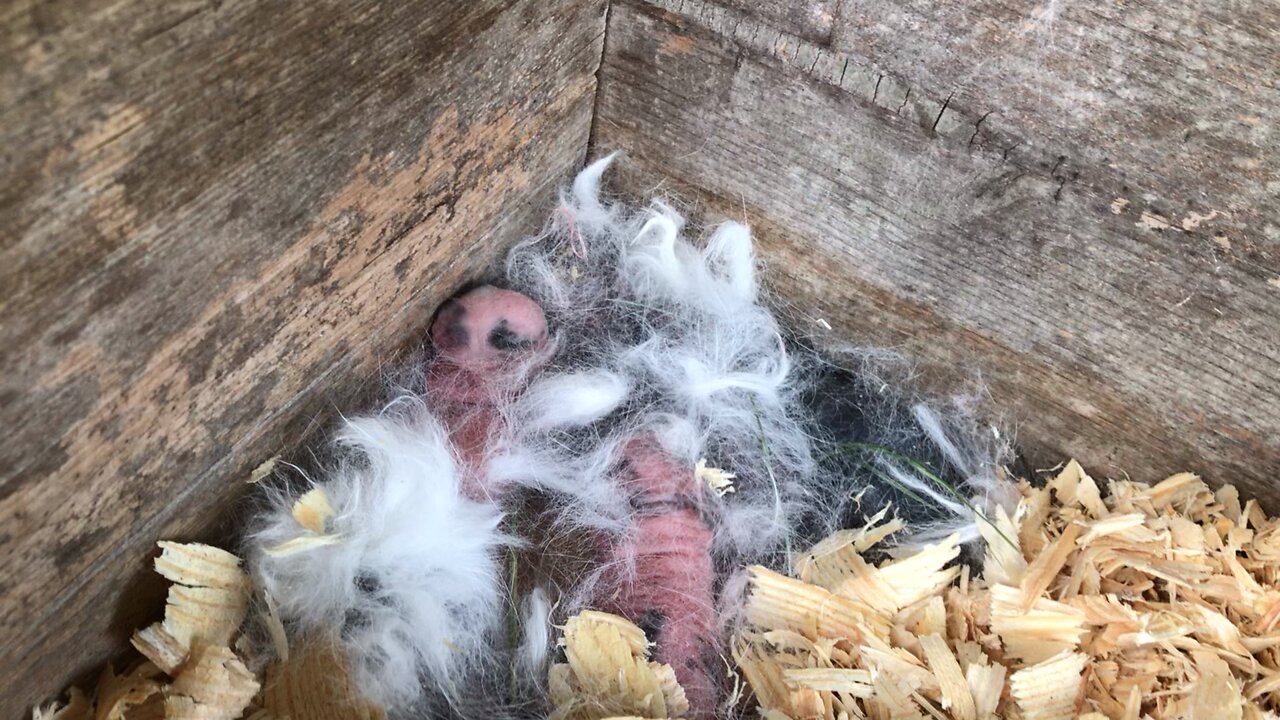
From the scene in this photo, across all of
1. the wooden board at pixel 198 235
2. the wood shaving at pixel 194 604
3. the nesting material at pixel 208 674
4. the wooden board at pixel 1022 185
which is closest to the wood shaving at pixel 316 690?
the nesting material at pixel 208 674

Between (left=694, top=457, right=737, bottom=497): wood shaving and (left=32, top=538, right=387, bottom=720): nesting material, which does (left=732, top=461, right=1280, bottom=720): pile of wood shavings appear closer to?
(left=694, top=457, right=737, bottom=497): wood shaving

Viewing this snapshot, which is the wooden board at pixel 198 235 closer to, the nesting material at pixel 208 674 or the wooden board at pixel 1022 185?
the nesting material at pixel 208 674

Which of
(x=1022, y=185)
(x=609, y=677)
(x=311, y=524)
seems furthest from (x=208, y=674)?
(x=1022, y=185)

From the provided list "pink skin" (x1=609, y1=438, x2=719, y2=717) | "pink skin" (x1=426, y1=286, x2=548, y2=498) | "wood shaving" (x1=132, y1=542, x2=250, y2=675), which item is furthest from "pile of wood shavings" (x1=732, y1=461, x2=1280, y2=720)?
"wood shaving" (x1=132, y1=542, x2=250, y2=675)

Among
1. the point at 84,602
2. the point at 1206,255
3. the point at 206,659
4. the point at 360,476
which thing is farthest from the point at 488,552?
the point at 1206,255

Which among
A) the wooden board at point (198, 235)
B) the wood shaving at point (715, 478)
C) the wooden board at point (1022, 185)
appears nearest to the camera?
the wooden board at point (198, 235)

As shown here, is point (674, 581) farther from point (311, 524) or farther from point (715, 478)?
point (311, 524)
